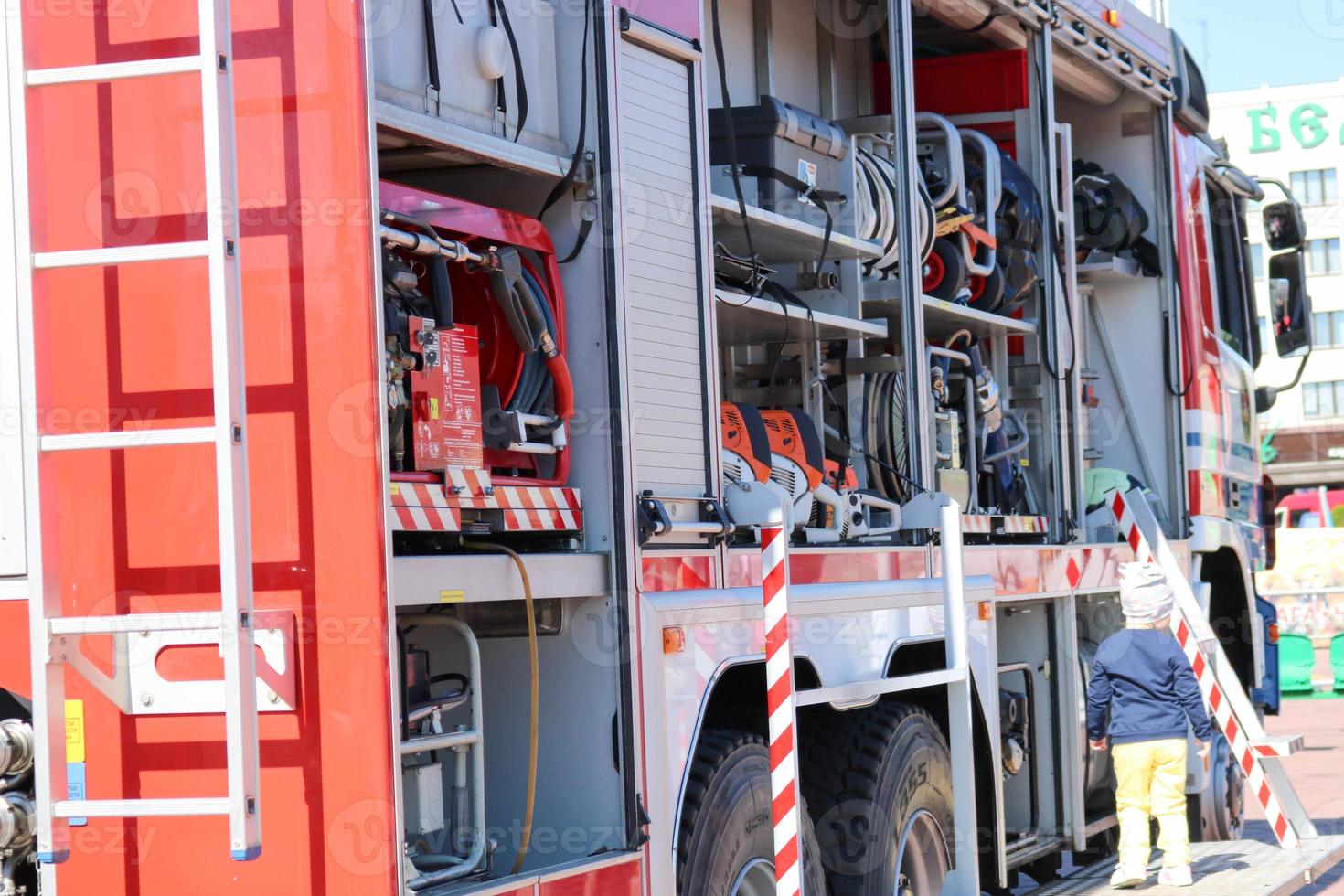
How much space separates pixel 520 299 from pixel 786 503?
3.62 feet

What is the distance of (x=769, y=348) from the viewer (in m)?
6.59

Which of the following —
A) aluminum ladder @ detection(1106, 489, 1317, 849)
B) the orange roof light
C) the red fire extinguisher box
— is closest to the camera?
the orange roof light

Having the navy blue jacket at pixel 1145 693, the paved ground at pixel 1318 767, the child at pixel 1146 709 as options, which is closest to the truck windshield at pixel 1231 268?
the child at pixel 1146 709

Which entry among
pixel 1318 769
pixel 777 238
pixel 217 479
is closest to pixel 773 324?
pixel 777 238

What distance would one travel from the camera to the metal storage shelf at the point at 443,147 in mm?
3643

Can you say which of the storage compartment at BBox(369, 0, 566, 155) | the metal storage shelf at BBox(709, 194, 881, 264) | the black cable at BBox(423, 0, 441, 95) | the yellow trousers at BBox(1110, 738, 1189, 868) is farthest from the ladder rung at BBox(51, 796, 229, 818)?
the yellow trousers at BBox(1110, 738, 1189, 868)

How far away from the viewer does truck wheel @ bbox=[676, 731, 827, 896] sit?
439 centimetres

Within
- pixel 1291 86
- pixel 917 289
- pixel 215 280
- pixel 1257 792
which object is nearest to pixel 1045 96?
pixel 917 289

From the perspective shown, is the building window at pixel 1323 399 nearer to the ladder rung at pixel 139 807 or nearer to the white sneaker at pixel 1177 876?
the white sneaker at pixel 1177 876

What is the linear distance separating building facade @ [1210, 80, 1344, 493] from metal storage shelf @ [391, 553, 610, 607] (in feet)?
201

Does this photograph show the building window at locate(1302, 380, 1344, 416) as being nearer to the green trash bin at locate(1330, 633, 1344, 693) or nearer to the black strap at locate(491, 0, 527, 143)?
the green trash bin at locate(1330, 633, 1344, 693)

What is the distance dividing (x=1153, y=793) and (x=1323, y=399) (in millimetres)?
60192

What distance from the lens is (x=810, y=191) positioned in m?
5.82

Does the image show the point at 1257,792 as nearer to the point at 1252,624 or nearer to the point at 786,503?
the point at 1252,624
